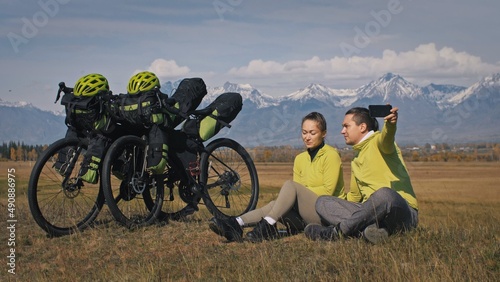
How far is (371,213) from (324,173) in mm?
1155

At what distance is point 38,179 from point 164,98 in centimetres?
184

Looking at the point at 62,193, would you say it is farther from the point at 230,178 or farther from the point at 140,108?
the point at 230,178

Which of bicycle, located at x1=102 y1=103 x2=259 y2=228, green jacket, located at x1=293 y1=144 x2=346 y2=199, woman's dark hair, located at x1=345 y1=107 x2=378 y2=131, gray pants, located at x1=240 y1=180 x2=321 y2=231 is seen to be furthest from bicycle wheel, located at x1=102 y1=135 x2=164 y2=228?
woman's dark hair, located at x1=345 y1=107 x2=378 y2=131

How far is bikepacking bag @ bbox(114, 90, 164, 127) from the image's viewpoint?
827cm

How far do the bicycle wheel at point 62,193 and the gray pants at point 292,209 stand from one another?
88.7 inches

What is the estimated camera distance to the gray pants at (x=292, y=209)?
7391mm

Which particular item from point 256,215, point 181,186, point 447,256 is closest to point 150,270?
point 256,215

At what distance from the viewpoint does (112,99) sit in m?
8.42

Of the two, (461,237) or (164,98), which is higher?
(164,98)

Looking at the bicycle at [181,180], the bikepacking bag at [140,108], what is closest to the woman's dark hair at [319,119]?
the bicycle at [181,180]

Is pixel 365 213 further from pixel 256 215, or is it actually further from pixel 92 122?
pixel 92 122

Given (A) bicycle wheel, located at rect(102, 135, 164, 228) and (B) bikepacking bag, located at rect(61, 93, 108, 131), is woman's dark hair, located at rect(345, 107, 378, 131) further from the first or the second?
(B) bikepacking bag, located at rect(61, 93, 108, 131)

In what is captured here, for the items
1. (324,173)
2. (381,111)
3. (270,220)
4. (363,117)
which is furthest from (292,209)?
(381,111)

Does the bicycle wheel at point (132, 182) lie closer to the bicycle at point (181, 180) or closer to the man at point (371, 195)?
the bicycle at point (181, 180)
